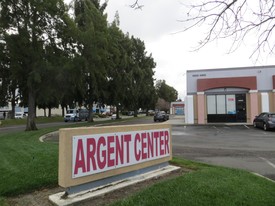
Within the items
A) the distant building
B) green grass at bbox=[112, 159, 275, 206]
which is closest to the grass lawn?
green grass at bbox=[112, 159, 275, 206]

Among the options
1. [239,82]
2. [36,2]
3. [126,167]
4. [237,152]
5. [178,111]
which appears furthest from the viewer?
[178,111]

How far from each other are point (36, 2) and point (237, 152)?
16.9 metres

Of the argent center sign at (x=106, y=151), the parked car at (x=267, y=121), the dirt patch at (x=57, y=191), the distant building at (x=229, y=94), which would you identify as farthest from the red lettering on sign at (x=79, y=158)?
the distant building at (x=229, y=94)

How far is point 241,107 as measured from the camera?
105ft

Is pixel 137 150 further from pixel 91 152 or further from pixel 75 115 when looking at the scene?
pixel 75 115

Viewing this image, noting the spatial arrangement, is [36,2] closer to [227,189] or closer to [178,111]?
[227,189]

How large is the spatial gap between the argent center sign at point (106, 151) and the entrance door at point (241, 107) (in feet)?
86.4

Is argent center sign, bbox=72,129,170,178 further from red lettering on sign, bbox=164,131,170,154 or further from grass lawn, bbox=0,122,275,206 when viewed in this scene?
grass lawn, bbox=0,122,275,206

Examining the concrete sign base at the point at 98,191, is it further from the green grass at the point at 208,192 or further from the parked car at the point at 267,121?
the parked car at the point at 267,121

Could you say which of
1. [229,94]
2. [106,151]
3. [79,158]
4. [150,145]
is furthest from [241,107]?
[79,158]

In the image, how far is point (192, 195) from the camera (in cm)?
530

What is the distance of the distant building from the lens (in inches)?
1227

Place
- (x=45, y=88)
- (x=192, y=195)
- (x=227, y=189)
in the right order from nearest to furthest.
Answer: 1. (x=192, y=195)
2. (x=227, y=189)
3. (x=45, y=88)

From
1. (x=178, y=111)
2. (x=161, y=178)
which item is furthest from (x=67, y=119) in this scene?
(x=161, y=178)
